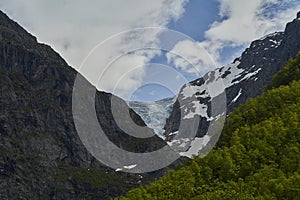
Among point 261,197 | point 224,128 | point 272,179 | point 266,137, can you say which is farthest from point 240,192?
point 224,128

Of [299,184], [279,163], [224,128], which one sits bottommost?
[299,184]

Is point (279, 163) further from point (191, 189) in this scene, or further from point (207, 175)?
point (191, 189)

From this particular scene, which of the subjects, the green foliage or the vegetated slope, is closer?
the vegetated slope

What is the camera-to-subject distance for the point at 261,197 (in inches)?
1946

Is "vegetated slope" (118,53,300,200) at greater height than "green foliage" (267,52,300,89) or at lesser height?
lesser

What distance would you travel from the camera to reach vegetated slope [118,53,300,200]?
51938 mm

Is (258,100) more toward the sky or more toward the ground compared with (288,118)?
more toward the sky

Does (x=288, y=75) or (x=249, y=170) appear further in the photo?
(x=288, y=75)

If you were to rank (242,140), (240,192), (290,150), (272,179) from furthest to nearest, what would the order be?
1. (242,140)
2. (290,150)
3. (272,179)
4. (240,192)

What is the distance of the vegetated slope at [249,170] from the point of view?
51938 millimetres

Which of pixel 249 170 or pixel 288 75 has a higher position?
pixel 288 75

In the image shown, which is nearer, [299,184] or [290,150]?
[299,184]

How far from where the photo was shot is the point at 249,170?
2549 inches

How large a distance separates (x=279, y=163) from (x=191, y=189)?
1443cm
